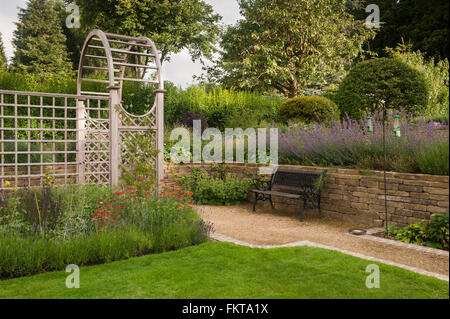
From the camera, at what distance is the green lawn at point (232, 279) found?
3139mm

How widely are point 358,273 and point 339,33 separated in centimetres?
1649

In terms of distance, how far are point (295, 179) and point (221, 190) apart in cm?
176

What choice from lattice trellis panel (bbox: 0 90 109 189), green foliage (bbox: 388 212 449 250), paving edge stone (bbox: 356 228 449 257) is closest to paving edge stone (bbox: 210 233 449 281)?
paving edge stone (bbox: 356 228 449 257)

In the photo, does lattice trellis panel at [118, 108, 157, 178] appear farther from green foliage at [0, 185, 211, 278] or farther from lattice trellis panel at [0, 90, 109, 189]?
green foliage at [0, 185, 211, 278]

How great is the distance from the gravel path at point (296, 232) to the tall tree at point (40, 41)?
842 inches

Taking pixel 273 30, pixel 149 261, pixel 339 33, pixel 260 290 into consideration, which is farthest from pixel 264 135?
pixel 339 33

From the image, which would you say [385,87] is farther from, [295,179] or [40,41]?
[40,41]

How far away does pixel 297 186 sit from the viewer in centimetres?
714

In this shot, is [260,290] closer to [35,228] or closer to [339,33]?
[35,228]

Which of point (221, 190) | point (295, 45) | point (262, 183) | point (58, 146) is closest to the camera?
point (262, 183)

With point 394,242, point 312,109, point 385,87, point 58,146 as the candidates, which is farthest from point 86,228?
point 385,87

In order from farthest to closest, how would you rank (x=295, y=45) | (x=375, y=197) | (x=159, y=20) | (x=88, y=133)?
(x=295, y=45) → (x=159, y=20) → (x=88, y=133) → (x=375, y=197)

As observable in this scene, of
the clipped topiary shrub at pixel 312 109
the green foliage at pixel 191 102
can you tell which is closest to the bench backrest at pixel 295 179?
the clipped topiary shrub at pixel 312 109

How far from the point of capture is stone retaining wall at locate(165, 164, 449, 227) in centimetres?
543
